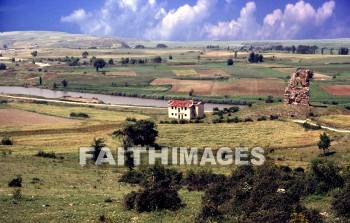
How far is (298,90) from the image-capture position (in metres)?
76.3

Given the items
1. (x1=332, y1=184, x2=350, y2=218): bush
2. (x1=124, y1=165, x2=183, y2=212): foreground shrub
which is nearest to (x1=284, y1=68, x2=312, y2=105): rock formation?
(x1=124, y1=165, x2=183, y2=212): foreground shrub

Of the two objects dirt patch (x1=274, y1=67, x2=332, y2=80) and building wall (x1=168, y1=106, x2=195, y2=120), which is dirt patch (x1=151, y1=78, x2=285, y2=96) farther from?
building wall (x1=168, y1=106, x2=195, y2=120)

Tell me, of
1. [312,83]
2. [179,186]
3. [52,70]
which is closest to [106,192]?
[179,186]

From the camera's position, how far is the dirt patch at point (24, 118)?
7919 cm

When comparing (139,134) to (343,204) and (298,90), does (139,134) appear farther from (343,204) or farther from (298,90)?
(343,204)

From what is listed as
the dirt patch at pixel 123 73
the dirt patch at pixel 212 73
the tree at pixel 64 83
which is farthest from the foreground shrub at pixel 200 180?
the dirt patch at pixel 123 73

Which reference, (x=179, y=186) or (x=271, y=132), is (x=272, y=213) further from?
(x=271, y=132)

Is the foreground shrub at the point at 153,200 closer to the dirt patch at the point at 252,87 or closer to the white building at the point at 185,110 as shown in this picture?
the white building at the point at 185,110

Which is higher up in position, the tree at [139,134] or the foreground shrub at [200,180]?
the tree at [139,134]

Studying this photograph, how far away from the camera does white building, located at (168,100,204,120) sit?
80688 millimetres

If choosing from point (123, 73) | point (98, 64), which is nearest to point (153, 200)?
point (123, 73)

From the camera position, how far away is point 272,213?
20188 millimetres

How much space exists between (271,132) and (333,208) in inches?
1594

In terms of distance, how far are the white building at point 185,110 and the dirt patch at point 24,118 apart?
782 inches
